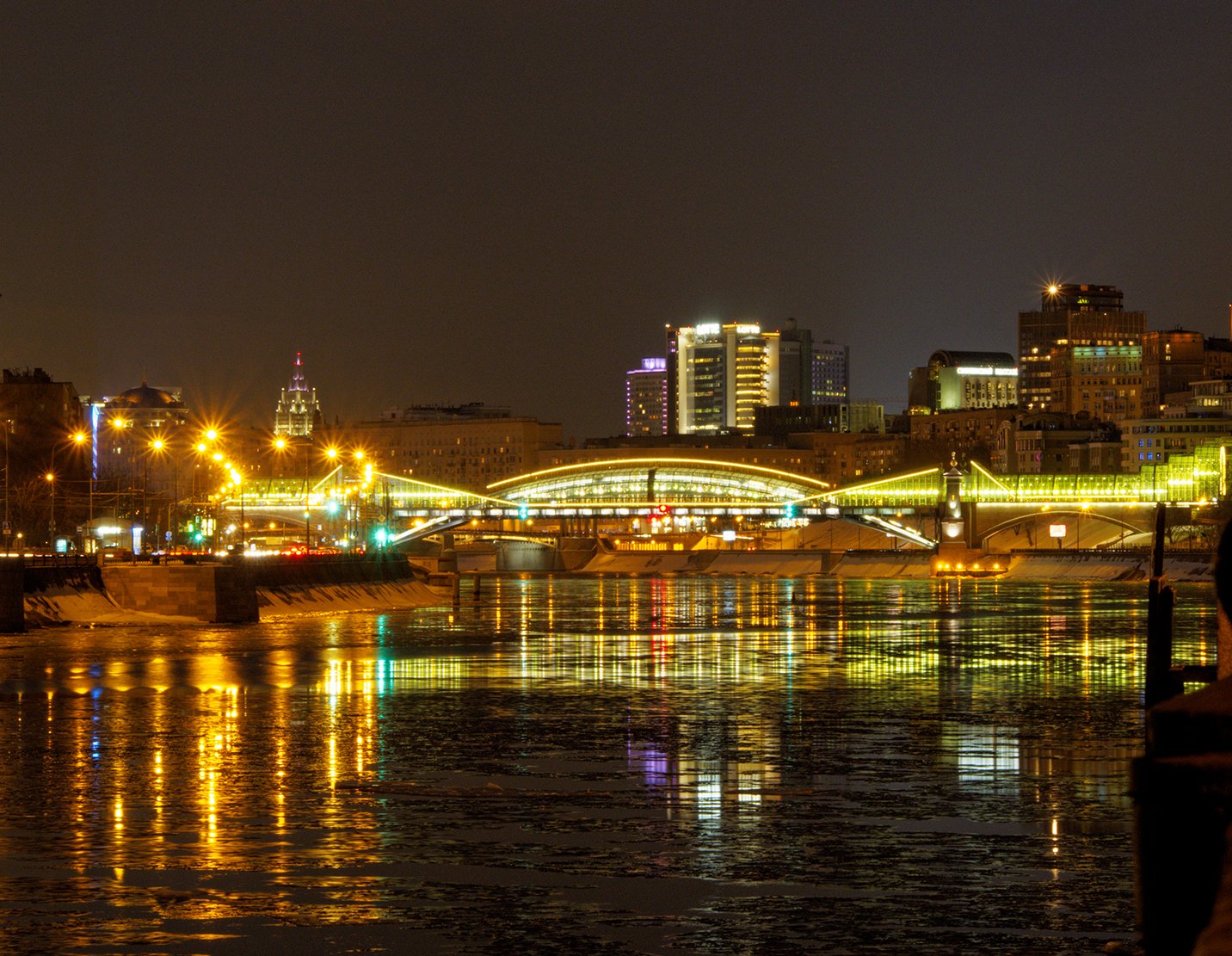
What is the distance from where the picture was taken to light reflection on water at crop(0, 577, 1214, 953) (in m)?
13.1

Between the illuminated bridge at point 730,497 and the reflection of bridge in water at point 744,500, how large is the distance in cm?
14

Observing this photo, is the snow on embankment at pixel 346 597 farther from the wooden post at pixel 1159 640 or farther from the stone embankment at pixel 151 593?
the wooden post at pixel 1159 640

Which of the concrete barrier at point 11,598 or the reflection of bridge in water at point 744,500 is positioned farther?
the reflection of bridge in water at point 744,500

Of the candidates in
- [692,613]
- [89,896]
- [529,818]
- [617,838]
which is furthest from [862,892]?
[692,613]

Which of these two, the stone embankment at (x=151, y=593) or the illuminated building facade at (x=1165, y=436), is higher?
the illuminated building facade at (x=1165, y=436)

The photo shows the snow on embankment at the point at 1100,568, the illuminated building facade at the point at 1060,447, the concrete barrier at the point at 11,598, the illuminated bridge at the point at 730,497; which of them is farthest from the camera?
the illuminated building facade at the point at 1060,447

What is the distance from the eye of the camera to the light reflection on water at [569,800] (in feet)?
43.0

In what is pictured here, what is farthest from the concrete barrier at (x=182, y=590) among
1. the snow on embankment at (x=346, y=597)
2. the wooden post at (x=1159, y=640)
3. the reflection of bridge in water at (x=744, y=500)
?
the reflection of bridge in water at (x=744, y=500)

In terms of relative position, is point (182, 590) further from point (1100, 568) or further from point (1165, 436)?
point (1165, 436)

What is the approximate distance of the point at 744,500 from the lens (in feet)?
599

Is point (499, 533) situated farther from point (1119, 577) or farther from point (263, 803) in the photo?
point (263, 803)

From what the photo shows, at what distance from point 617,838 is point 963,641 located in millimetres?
33825

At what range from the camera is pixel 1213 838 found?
18.3 feet

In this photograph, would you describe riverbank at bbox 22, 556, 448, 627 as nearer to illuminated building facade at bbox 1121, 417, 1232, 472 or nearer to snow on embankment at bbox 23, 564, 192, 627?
snow on embankment at bbox 23, 564, 192, 627
